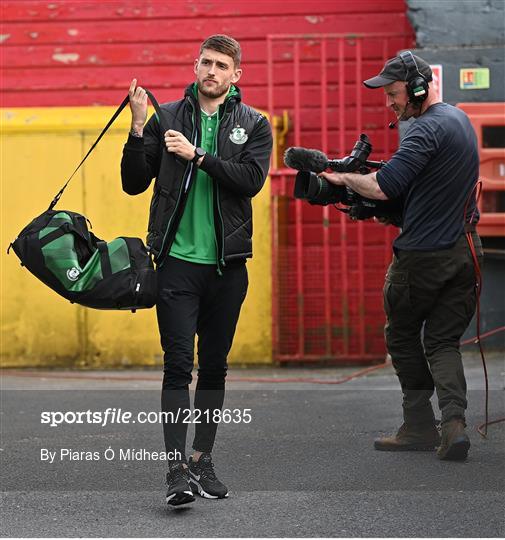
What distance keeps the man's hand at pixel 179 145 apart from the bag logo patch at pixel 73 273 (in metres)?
0.63

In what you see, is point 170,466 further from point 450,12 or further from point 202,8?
point 202,8

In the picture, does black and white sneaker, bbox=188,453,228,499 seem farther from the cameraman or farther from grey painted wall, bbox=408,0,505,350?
grey painted wall, bbox=408,0,505,350

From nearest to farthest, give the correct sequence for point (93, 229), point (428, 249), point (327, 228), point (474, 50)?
point (428, 249), point (474, 50), point (93, 229), point (327, 228)

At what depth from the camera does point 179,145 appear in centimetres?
494

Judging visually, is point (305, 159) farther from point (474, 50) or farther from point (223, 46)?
point (474, 50)

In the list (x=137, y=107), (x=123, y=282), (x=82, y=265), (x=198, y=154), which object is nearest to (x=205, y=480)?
(x=123, y=282)

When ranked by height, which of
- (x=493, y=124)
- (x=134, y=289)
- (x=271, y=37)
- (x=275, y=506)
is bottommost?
(x=275, y=506)

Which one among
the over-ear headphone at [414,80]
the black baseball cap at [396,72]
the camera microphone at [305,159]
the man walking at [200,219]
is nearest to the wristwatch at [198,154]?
the man walking at [200,219]

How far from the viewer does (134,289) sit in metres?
4.87

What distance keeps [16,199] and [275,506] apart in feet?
16.8

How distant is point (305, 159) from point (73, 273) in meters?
1.26

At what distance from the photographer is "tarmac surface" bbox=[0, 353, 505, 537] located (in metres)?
4.70

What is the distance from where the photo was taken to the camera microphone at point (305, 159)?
5.43 metres

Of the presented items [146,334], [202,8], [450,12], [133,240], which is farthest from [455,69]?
[133,240]
